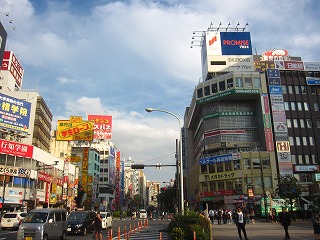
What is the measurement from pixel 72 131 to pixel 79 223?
165 ft

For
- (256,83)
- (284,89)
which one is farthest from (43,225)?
(284,89)

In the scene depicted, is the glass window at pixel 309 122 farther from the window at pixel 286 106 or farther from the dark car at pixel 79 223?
the dark car at pixel 79 223

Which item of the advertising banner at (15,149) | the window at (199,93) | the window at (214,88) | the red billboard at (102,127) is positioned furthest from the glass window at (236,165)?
the red billboard at (102,127)

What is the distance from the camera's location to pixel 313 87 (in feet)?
227

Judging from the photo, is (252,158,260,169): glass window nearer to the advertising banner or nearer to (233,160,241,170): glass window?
(233,160,241,170): glass window

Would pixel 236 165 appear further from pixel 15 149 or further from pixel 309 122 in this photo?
pixel 15 149

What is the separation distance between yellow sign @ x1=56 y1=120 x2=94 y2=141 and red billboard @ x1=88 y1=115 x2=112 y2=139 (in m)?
20.7

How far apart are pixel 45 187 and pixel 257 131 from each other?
1752 inches

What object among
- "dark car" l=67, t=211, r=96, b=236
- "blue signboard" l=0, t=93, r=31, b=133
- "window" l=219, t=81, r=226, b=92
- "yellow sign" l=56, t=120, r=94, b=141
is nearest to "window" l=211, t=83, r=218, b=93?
"window" l=219, t=81, r=226, b=92

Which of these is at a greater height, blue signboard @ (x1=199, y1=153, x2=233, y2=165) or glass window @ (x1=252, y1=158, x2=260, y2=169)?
blue signboard @ (x1=199, y1=153, x2=233, y2=165)

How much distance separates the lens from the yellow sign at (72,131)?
70.6 meters

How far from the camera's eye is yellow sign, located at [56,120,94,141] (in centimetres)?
7055

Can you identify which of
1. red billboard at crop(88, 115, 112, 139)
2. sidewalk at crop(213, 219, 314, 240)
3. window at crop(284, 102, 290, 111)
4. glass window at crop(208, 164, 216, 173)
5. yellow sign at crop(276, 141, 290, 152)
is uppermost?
red billboard at crop(88, 115, 112, 139)

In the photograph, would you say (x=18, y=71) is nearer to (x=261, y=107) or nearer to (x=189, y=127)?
(x=189, y=127)
